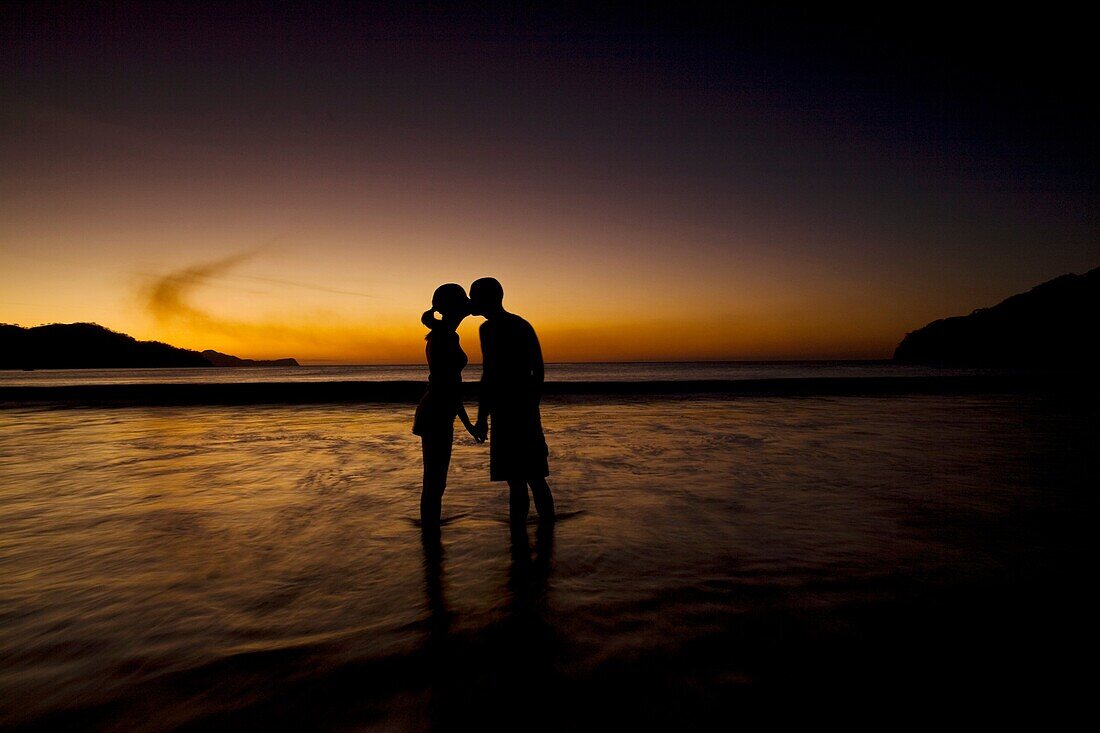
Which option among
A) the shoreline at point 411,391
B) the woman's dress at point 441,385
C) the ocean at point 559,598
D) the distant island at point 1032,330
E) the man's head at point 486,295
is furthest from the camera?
the distant island at point 1032,330

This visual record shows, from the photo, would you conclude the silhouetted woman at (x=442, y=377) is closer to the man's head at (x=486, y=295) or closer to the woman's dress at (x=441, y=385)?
the woman's dress at (x=441, y=385)

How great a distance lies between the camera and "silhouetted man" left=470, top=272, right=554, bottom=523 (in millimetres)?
4234

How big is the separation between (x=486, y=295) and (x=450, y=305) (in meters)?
0.38

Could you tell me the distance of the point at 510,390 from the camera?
14.1 ft

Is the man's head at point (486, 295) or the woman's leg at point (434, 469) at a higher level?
the man's head at point (486, 295)

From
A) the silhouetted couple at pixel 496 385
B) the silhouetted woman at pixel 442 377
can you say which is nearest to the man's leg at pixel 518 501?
the silhouetted couple at pixel 496 385

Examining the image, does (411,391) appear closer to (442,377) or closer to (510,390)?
(442,377)

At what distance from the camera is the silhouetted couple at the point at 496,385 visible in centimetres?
425

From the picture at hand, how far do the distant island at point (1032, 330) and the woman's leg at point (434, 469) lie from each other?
96.4 meters

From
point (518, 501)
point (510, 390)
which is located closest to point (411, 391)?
point (518, 501)

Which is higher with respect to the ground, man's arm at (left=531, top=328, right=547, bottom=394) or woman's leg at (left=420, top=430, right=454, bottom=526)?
man's arm at (left=531, top=328, right=547, bottom=394)

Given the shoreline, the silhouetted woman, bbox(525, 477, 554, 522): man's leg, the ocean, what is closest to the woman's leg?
the silhouetted woman

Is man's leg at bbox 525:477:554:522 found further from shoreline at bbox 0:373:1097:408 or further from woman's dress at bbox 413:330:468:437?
shoreline at bbox 0:373:1097:408

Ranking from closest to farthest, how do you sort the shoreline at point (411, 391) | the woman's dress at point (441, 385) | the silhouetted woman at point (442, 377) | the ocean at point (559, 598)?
the ocean at point (559, 598) → the silhouetted woman at point (442, 377) → the woman's dress at point (441, 385) → the shoreline at point (411, 391)
